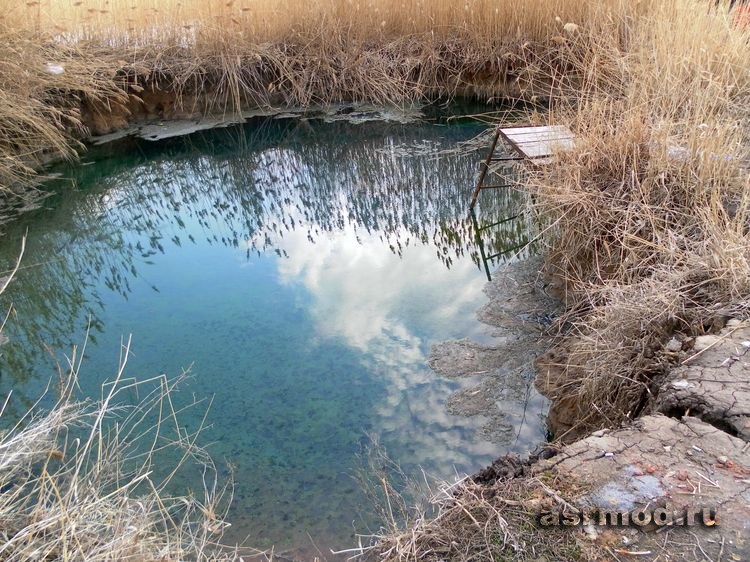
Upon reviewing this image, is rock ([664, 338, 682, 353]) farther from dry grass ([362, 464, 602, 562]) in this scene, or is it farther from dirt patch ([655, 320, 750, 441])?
dry grass ([362, 464, 602, 562])

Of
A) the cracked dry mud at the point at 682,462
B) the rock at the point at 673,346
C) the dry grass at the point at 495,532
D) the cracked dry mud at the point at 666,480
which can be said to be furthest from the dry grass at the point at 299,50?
the dry grass at the point at 495,532

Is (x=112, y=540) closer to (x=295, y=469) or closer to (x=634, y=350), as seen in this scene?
(x=295, y=469)

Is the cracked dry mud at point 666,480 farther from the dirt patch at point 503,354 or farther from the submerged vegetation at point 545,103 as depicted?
the dirt patch at point 503,354

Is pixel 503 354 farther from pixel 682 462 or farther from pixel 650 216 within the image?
pixel 682 462

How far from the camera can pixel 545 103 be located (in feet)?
19.3

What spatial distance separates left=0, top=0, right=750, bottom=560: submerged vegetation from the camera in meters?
2.06

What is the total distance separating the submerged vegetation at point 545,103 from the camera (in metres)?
2.06

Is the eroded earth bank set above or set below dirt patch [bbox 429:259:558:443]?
above

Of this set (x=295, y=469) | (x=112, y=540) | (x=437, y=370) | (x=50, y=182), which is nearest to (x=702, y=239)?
(x=437, y=370)

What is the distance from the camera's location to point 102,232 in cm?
438

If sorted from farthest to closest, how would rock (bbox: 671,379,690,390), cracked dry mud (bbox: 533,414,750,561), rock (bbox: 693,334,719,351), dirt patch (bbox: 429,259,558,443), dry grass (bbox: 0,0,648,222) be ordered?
dry grass (bbox: 0,0,648,222)
dirt patch (bbox: 429,259,558,443)
rock (bbox: 693,334,719,351)
rock (bbox: 671,379,690,390)
cracked dry mud (bbox: 533,414,750,561)

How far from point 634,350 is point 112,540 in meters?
1.69

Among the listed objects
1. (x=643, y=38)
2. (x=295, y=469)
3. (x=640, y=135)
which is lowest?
Answer: (x=295, y=469)

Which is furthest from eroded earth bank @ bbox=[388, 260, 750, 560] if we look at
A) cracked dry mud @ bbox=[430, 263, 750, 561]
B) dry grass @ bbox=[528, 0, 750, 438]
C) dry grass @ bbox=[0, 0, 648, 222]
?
dry grass @ bbox=[0, 0, 648, 222]
